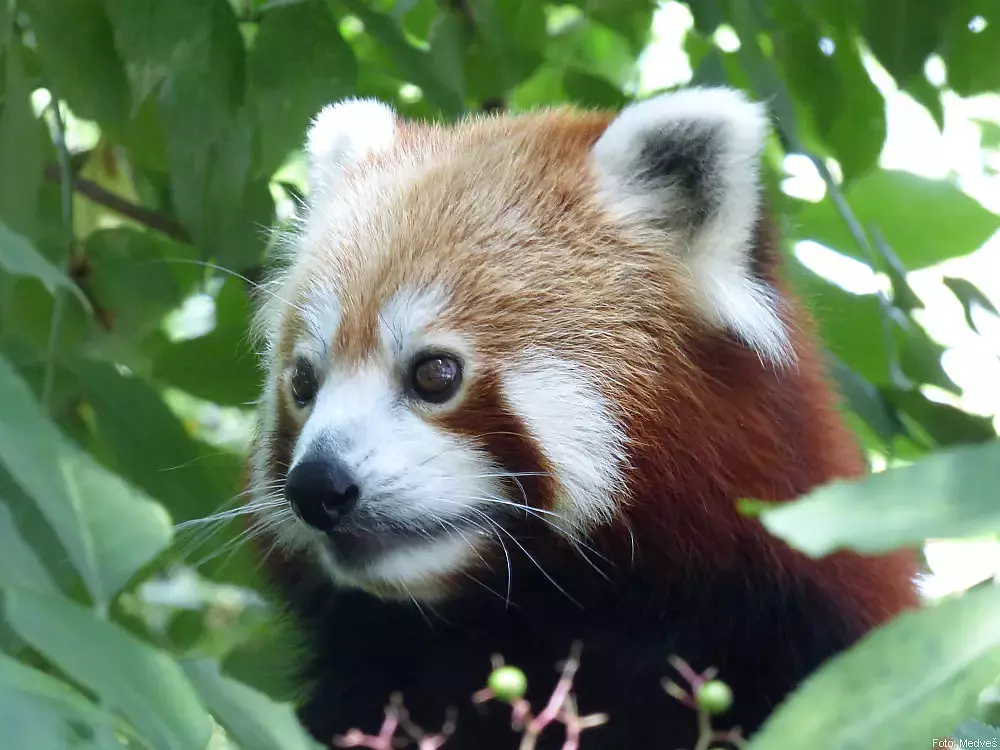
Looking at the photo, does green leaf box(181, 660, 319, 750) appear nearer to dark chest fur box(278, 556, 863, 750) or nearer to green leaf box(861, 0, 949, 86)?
dark chest fur box(278, 556, 863, 750)

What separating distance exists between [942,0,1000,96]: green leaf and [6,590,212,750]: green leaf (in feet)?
6.30

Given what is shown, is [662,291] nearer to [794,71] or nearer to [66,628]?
[794,71]

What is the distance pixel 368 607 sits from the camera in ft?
6.45

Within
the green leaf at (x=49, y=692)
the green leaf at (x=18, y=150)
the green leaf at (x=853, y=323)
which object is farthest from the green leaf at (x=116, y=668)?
the green leaf at (x=853, y=323)

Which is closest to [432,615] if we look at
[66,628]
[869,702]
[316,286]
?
[316,286]

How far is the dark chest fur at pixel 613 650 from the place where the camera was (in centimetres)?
163

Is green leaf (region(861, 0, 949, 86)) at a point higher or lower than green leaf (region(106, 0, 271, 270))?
higher

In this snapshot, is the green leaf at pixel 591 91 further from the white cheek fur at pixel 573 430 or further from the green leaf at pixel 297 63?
the white cheek fur at pixel 573 430

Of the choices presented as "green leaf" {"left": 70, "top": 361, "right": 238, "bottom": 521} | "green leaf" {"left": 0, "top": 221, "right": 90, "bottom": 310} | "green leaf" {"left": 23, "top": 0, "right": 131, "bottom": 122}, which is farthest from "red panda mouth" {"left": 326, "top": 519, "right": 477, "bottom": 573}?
"green leaf" {"left": 23, "top": 0, "right": 131, "bottom": 122}

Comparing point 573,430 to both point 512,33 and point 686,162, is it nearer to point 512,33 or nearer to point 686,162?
point 686,162

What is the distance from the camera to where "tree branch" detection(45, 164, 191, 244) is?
264 centimetres

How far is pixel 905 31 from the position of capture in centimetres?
208

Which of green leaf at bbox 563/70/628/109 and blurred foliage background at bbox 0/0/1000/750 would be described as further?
green leaf at bbox 563/70/628/109

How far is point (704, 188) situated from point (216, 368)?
1.07 m
